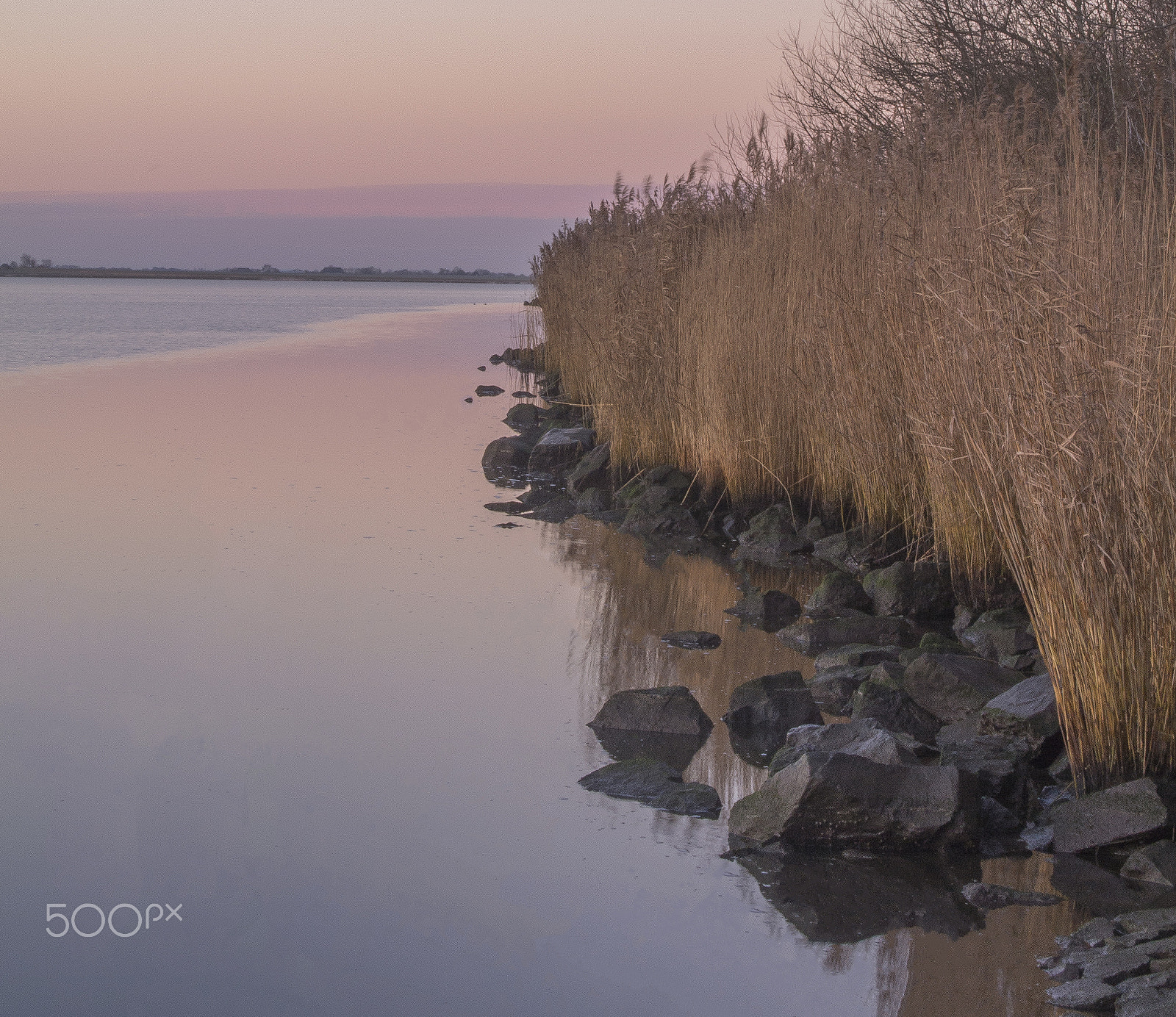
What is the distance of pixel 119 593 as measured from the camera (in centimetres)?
500

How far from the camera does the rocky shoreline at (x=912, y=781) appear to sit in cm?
267

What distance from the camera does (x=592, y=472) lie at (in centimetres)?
822

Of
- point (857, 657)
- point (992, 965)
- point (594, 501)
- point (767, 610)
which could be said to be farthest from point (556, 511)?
point (992, 965)

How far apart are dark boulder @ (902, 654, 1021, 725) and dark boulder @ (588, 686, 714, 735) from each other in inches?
30.6

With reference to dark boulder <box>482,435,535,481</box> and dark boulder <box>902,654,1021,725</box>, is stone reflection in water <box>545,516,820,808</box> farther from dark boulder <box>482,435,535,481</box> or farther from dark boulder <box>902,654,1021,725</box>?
dark boulder <box>482,435,535,481</box>

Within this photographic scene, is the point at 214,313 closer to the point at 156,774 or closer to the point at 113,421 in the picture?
the point at 113,421

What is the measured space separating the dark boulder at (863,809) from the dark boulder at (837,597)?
2.25m

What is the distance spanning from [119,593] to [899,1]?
11.0 meters

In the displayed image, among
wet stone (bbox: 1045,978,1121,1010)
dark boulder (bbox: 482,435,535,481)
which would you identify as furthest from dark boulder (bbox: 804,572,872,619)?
dark boulder (bbox: 482,435,535,481)

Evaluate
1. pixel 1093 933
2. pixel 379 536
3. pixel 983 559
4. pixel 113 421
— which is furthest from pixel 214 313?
pixel 1093 933

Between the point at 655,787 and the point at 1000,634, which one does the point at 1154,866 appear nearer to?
the point at 655,787

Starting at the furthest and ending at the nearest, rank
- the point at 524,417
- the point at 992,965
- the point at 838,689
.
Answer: the point at 524,417 → the point at 838,689 → the point at 992,965

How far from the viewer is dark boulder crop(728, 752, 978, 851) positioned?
293 cm

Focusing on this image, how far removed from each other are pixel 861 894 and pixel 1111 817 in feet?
2.52
